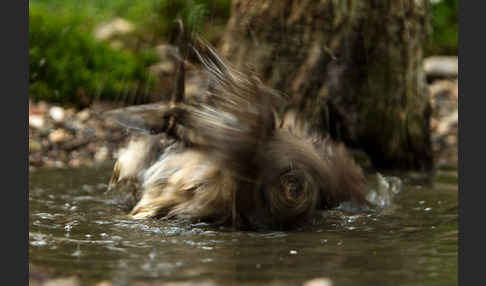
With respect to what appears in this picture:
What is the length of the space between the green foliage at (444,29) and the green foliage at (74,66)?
4.56 meters

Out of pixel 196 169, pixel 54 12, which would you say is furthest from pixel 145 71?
pixel 196 169

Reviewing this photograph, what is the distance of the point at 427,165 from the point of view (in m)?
6.52

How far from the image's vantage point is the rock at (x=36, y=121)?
24.4 feet

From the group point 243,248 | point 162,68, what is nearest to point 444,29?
point 162,68

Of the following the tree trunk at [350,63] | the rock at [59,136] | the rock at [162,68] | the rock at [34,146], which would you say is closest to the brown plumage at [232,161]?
the tree trunk at [350,63]

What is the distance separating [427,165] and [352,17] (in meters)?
1.66

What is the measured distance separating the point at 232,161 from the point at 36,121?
15.1 ft

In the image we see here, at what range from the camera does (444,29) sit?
35.8 ft

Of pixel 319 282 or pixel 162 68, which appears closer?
pixel 319 282

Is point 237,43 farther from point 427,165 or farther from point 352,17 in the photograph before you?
point 427,165

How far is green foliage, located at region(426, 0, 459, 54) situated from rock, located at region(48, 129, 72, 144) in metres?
5.70

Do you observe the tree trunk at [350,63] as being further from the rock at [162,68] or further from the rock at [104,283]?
the rock at [162,68]

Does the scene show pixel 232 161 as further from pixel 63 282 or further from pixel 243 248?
pixel 63 282

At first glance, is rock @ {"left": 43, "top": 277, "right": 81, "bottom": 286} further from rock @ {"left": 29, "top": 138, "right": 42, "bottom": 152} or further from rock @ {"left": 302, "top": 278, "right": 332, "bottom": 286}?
rock @ {"left": 29, "top": 138, "right": 42, "bottom": 152}
